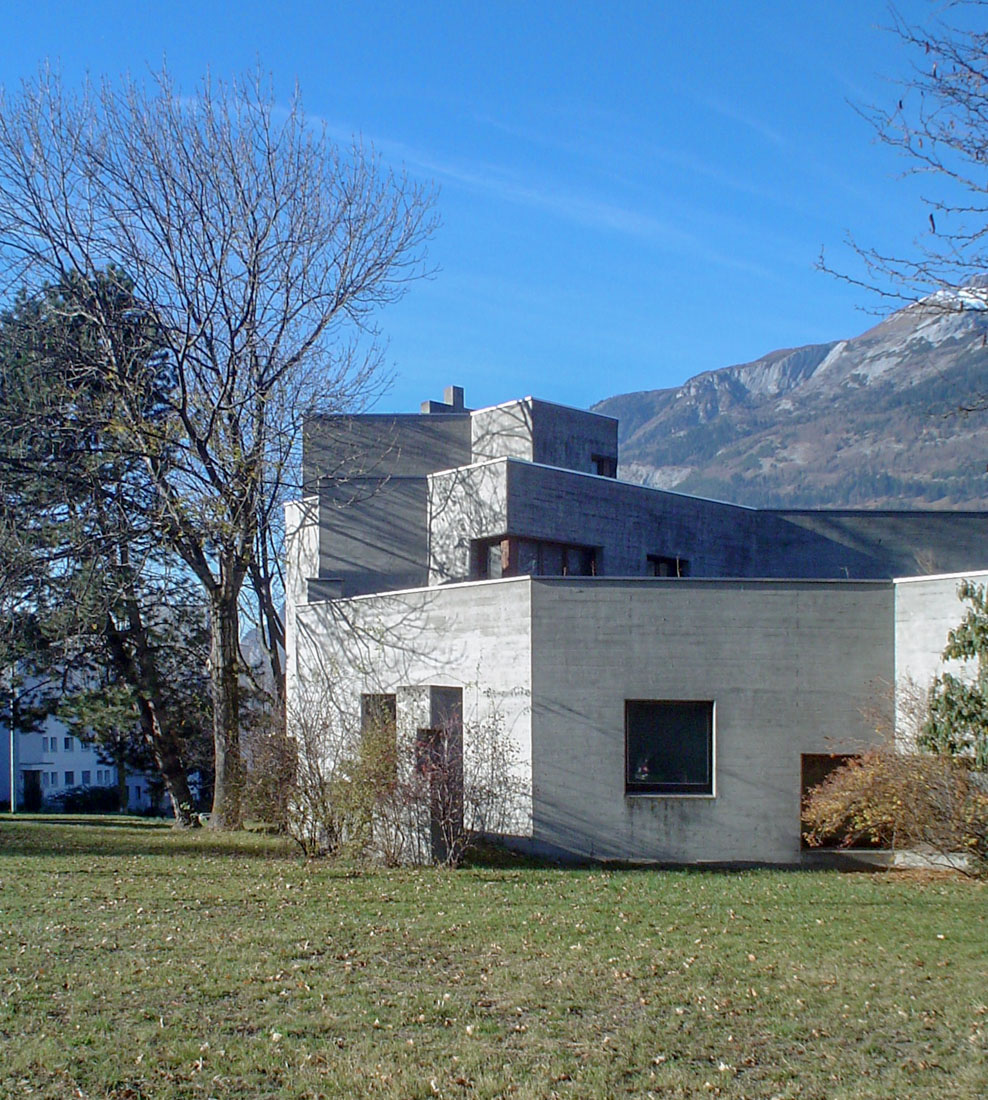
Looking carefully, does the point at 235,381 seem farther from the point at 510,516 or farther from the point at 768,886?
the point at 768,886

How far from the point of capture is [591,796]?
715 inches

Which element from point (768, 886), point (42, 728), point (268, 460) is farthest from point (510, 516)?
point (42, 728)

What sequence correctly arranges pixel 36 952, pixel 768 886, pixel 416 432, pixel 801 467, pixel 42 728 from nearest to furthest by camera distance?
pixel 36 952, pixel 768 886, pixel 416 432, pixel 42 728, pixel 801 467

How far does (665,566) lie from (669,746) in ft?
27.2

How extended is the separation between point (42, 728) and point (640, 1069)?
35105 mm

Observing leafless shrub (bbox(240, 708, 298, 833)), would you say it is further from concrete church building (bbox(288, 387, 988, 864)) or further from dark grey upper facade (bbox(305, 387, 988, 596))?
dark grey upper facade (bbox(305, 387, 988, 596))

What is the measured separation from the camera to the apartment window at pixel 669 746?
18359 mm

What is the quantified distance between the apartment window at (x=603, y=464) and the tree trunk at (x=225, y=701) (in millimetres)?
10168

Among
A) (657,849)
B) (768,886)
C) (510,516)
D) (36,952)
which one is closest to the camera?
(36,952)

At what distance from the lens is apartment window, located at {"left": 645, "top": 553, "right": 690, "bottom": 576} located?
25688 millimetres

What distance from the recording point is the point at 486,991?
27.7 feet

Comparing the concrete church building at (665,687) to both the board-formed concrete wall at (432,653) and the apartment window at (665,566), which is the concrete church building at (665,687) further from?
the apartment window at (665,566)

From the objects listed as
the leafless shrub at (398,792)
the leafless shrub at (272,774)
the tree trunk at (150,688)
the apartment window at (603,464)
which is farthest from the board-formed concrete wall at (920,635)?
the tree trunk at (150,688)

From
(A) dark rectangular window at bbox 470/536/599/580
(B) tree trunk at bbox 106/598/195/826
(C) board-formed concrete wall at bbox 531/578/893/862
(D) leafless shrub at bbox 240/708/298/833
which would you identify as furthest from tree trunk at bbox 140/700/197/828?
(C) board-formed concrete wall at bbox 531/578/893/862
